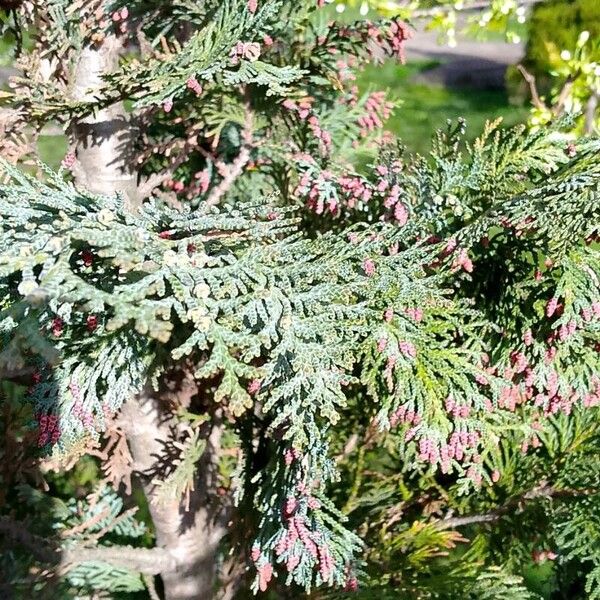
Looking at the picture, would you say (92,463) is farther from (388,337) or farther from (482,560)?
(388,337)

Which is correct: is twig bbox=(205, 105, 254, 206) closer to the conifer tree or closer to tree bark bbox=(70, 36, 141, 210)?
the conifer tree

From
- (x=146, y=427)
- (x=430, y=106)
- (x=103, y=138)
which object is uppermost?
(x=103, y=138)

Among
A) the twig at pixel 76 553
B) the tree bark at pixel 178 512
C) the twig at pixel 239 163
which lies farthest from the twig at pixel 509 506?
the twig at pixel 239 163

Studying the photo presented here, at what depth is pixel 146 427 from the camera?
61.8 inches

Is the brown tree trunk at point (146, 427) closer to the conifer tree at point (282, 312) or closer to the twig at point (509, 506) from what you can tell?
the conifer tree at point (282, 312)

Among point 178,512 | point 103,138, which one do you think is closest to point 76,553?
point 178,512

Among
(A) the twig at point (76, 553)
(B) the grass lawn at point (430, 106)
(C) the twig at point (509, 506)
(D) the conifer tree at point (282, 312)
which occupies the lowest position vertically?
(B) the grass lawn at point (430, 106)

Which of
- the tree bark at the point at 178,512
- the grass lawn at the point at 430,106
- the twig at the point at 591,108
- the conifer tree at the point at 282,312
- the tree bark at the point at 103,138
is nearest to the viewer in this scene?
the conifer tree at the point at 282,312

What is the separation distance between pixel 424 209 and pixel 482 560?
0.88 meters

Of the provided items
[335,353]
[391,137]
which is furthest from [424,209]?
[391,137]

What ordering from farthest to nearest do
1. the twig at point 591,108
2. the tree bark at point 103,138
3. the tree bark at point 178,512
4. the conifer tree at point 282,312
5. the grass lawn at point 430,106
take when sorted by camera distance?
the grass lawn at point 430,106 < the twig at point 591,108 < the tree bark at point 178,512 < the tree bark at point 103,138 < the conifer tree at point 282,312

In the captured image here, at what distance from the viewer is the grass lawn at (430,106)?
25.9ft

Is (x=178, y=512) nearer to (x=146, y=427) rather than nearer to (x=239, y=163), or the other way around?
A: (x=146, y=427)

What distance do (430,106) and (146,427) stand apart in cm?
813
